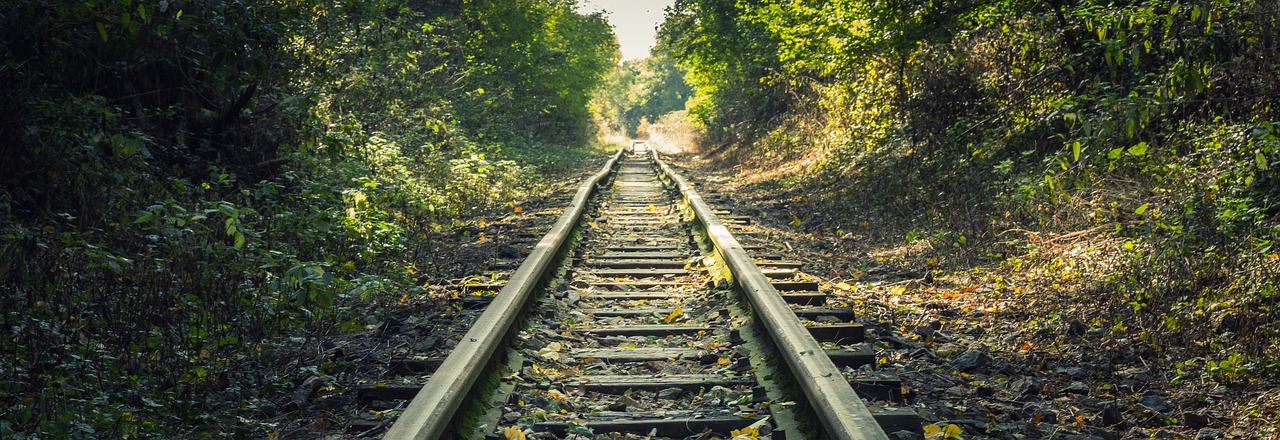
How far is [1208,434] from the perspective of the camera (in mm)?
3492

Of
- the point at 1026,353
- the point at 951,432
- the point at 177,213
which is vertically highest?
the point at 177,213

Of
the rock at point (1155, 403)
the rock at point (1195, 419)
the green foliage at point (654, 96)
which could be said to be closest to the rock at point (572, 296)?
the rock at point (1155, 403)

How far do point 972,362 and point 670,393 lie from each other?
1.57 metres

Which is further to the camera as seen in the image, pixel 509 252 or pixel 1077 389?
pixel 509 252

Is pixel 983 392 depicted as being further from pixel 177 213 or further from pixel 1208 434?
pixel 177 213

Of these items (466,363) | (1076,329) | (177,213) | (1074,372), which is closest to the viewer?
(466,363)

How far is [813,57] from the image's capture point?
1299 cm

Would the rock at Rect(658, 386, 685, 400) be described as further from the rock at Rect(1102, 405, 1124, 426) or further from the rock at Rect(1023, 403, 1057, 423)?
the rock at Rect(1102, 405, 1124, 426)

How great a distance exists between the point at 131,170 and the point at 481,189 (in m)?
6.62

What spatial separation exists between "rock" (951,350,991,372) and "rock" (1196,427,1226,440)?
1.10 metres

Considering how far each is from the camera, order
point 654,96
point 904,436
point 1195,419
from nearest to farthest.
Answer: point 904,436 < point 1195,419 < point 654,96

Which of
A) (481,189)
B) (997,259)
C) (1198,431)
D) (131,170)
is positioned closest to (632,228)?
(481,189)

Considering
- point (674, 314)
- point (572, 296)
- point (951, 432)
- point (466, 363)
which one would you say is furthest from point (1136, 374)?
point (572, 296)

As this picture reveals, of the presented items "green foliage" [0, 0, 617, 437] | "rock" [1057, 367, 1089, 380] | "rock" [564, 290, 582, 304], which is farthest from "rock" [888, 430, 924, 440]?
"rock" [564, 290, 582, 304]
